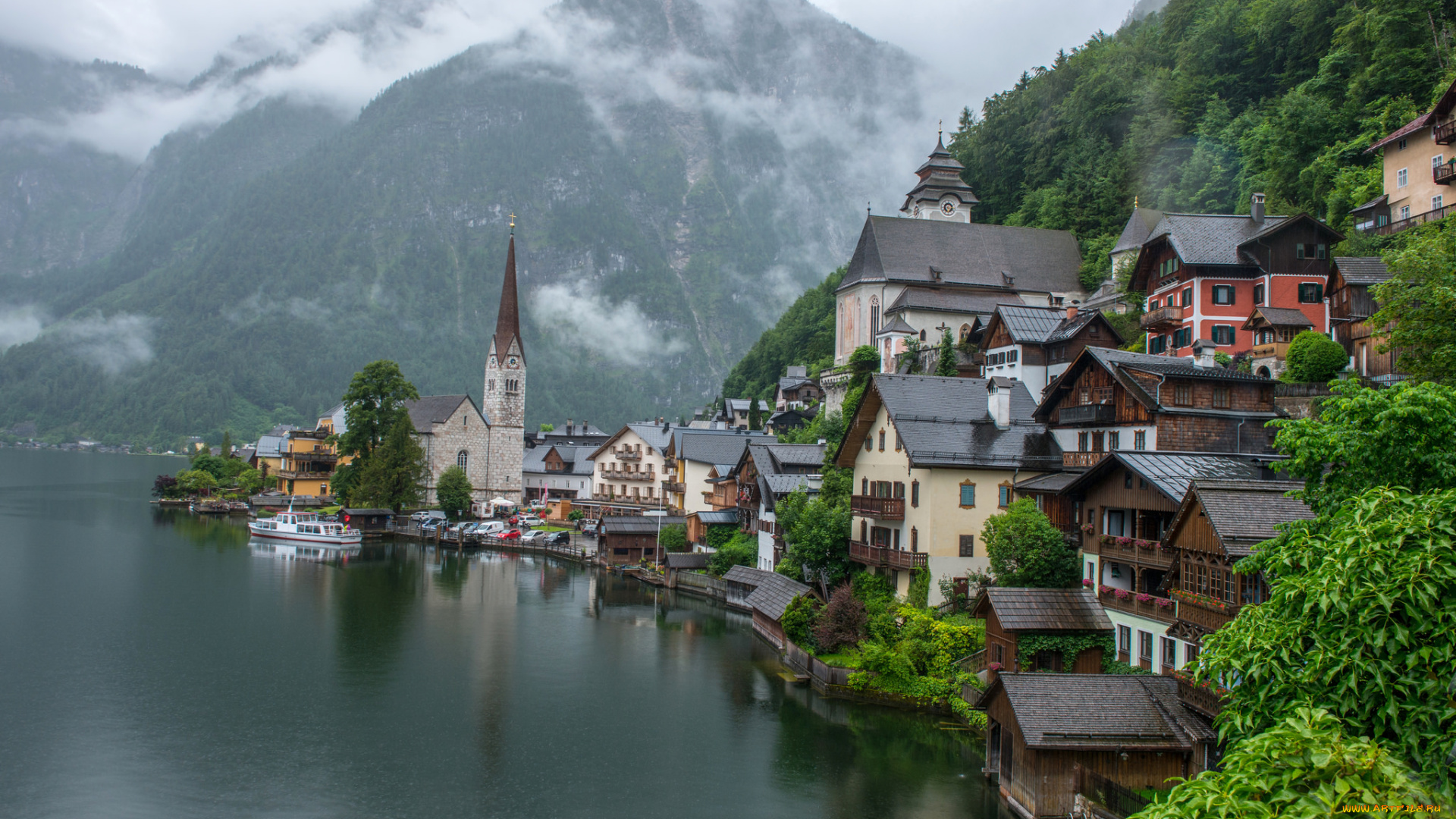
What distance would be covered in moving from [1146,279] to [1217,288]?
6.76 metres

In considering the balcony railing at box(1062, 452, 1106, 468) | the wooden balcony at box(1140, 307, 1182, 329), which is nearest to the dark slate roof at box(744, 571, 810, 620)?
the balcony railing at box(1062, 452, 1106, 468)

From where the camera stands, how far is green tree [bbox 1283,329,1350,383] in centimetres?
3519

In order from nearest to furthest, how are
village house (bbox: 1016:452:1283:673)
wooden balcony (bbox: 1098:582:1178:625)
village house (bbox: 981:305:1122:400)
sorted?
wooden balcony (bbox: 1098:582:1178:625)
village house (bbox: 1016:452:1283:673)
village house (bbox: 981:305:1122:400)

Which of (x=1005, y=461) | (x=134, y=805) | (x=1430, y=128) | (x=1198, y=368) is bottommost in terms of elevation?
(x=134, y=805)

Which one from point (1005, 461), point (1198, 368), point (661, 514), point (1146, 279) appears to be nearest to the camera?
point (1198, 368)

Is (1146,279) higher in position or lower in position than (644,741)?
higher

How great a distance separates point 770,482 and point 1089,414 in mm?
20143

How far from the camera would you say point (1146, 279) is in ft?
167

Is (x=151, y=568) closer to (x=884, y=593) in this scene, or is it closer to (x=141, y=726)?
(x=141, y=726)

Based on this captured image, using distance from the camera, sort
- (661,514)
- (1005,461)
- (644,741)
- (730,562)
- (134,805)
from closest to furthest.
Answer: (134,805), (644,741), (1005,461), (730,562), (661,514)

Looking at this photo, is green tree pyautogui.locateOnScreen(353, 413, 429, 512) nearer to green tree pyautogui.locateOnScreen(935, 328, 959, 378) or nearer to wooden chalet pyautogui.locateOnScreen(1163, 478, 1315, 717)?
green tree pyautogui.locateOnScreen(935, 328, 959, 378)

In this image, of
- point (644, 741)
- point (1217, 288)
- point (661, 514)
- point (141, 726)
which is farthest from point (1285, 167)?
point (141, 726)

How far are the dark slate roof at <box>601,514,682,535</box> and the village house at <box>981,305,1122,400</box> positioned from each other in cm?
2617

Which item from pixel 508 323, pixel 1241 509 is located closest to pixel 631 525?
pixel 1241 509
